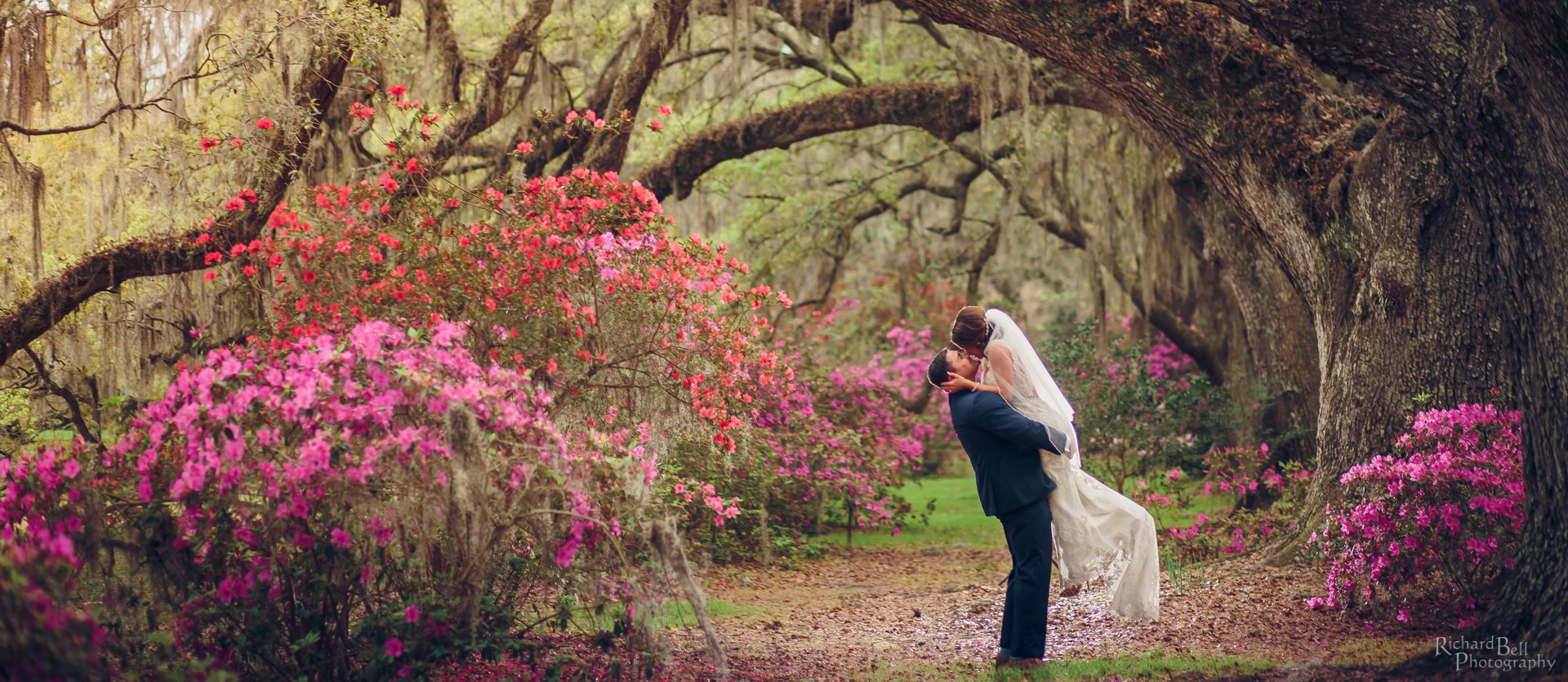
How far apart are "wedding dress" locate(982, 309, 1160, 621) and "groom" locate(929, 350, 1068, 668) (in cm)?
10

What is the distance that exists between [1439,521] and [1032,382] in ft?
6.15

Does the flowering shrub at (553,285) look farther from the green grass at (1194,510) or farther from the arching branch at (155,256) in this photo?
the green grass at (1194,510)

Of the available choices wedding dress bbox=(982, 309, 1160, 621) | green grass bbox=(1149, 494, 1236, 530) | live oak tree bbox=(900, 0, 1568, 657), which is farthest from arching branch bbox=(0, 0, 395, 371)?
green grass bbox=(1149, 494, 1236, 530)

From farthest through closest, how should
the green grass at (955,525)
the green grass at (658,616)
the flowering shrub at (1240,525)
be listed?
the green grass at (955,525)
the flowering shrub at (1240,525)
the green grass at (658,616)

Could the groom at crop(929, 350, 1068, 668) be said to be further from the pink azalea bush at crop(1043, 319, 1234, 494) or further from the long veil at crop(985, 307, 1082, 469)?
the pink azalea bush at crop(1043, 319, 1234, 494)

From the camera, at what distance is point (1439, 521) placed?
15.1ft

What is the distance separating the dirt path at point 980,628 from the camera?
463cm

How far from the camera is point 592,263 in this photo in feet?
16.3

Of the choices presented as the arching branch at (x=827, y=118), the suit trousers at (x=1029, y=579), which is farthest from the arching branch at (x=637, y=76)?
the suit trousers at (x=1029, y=579)

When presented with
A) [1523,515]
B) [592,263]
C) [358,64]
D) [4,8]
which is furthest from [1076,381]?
[4,8]

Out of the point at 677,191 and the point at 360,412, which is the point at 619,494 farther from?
the point at 677,191

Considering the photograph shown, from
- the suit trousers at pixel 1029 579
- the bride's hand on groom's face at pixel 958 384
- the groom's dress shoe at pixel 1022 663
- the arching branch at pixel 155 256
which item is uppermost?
the arching branch at pixel 155 256

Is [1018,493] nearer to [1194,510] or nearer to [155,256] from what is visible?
[155,256]

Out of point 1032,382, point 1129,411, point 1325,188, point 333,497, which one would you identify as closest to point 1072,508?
point 1032,382
